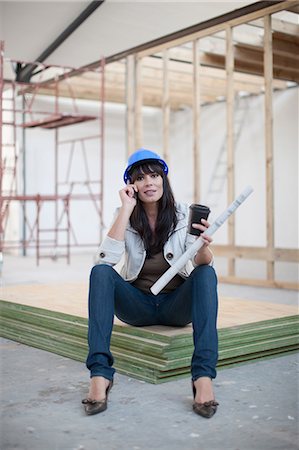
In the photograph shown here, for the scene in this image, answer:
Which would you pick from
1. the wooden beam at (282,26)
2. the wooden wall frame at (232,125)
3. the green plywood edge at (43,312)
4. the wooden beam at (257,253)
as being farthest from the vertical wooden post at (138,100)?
the green plywood edge at (43,312)

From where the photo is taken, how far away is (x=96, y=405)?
2266mm

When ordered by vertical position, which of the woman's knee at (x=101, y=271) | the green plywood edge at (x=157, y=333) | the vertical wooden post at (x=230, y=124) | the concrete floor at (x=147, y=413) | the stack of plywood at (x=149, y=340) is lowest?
the concrete floor at (x=147, y=413)

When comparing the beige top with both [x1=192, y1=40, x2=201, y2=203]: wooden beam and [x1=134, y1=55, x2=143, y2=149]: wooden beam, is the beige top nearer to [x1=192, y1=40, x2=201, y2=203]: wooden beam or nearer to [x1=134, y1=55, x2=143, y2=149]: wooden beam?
[x1=192, y1=40, x2=201, y2=203]: wooden beam

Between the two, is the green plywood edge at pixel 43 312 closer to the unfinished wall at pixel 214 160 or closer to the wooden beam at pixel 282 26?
the wooden beam at pixel 282 26

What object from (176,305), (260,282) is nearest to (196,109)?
(260,282)

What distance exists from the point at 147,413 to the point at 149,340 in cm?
50


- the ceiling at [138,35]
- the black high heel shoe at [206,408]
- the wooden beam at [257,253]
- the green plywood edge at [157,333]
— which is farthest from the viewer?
the ceiling at [138,35]

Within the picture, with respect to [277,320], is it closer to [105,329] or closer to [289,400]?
[289,400]

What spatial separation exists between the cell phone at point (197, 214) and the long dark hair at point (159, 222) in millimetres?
218

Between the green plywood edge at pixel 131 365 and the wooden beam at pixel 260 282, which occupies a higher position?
the wooden beam at pixel 260 282

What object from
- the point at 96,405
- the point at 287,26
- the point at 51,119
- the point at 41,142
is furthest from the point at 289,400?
the point at 41,142

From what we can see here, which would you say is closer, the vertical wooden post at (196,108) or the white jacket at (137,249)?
the white jacket at (137,249)

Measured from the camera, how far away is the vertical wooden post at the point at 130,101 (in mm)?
7664

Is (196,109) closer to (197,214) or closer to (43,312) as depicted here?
(43,312)
